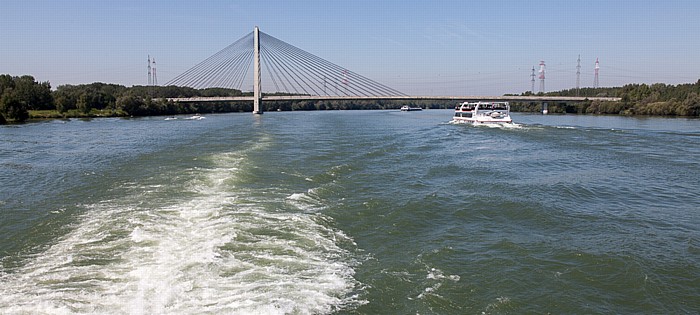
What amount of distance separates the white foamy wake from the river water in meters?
0.03

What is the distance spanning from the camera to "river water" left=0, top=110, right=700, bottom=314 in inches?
242

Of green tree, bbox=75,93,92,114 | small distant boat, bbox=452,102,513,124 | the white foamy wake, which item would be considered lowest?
the white foamy wake

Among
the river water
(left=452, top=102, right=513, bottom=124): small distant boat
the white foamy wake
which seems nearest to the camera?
the white foamy wake

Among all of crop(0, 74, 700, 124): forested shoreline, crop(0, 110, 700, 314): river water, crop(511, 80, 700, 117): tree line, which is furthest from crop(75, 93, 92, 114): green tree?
crop(511, 80, 700, 117): tree line

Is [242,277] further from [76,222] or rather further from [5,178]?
[5,178]

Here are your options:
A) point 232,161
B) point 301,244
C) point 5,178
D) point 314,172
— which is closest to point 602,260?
point 301,244

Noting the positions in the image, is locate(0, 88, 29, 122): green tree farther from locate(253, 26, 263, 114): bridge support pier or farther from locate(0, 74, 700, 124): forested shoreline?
locate(253, 26, 263, 114): bridge support pier

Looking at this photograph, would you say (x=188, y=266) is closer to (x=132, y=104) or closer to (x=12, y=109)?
(x=12, y=109)

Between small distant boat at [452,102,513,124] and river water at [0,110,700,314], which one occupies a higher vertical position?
small distant boat at [452,102,513,124]

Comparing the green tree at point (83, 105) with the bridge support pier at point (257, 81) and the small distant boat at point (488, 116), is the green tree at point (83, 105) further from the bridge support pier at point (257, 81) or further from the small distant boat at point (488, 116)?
the small distant boat at point (488, 116)

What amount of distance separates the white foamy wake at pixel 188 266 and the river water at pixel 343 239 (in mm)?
31

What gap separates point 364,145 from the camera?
1005 inches

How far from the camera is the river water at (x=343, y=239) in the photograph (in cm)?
616

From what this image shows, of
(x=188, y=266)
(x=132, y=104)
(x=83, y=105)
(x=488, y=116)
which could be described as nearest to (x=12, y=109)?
(x=83, y=105)
